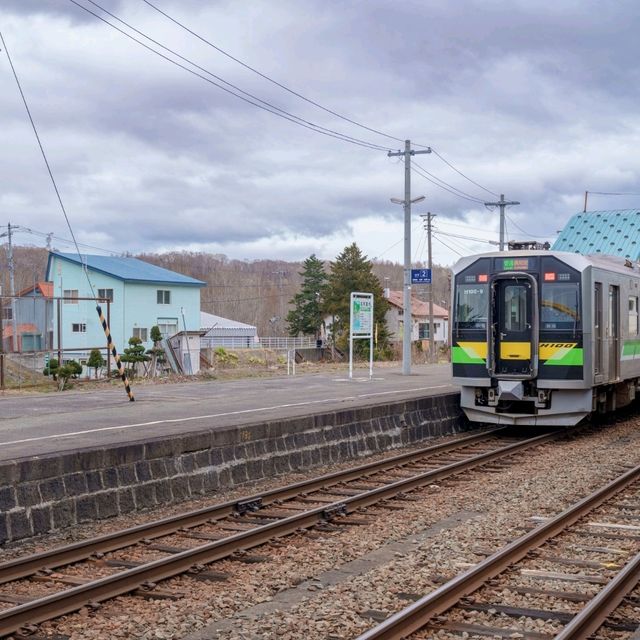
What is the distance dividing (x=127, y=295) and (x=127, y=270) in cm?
279

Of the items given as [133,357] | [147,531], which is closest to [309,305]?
[133,357]

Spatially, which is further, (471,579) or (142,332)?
(142,332)

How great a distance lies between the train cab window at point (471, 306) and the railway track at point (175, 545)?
4079 mm

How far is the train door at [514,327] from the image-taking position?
1541cm

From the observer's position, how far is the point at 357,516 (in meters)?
9.52

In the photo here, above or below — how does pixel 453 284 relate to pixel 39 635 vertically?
above

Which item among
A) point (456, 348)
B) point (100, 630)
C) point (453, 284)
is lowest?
point (100, 630)

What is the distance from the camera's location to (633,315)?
18.1 m

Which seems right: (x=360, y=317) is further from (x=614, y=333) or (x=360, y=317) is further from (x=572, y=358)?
(x=572, y=358)

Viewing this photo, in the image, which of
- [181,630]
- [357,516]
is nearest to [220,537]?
[357,516]

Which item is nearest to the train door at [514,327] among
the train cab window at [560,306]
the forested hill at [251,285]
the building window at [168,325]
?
the train cab window at [560,306]

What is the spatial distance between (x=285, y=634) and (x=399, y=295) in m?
88.3

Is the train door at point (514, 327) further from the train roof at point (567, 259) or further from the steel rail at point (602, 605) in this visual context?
the steel rail at point (602, 605)

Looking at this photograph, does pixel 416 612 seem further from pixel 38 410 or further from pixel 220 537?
pixel 38 410
